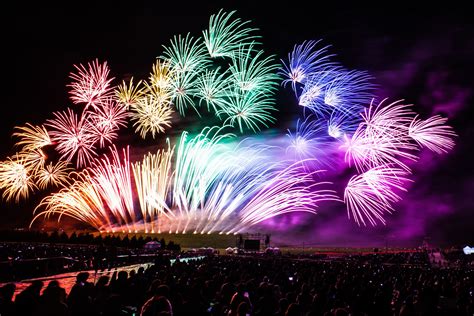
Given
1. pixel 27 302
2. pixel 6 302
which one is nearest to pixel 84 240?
pixel 6 302

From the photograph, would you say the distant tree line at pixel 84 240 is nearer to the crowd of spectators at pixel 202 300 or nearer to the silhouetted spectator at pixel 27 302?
the crowd of spectators at pixel 202 300

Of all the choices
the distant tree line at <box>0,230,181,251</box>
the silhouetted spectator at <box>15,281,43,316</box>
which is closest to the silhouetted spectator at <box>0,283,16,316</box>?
the silhouetted spectator at <box>15,281,43,316</box>

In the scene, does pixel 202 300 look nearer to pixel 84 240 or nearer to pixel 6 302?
pixel 6 302

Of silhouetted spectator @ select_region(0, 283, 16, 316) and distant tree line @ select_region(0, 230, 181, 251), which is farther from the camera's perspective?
distant tree line @ select_region(0, 230, 181, 251)

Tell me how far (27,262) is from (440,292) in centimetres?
2053

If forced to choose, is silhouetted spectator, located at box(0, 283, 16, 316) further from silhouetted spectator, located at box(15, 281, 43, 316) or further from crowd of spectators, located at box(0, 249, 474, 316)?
silhouetted spectator, located at box(15, 281, 43, 316)

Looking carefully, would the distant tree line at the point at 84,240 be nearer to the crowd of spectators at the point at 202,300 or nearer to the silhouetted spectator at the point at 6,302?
the crowd of spectators at the point at 202,300

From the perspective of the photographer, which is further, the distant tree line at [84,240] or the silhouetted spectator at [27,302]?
the distant tree line at [84,240]

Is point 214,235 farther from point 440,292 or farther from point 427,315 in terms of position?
point 427,315

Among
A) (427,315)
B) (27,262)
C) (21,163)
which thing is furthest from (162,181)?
(427,315)

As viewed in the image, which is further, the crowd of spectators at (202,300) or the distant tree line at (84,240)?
the distant tree line at (84,240)

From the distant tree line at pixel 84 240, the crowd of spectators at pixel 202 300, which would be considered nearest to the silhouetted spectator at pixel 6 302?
the crowd of spectators at pixel 202 300

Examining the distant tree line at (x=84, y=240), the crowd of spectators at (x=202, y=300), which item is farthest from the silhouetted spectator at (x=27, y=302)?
the distant tree line at (x=84, y=240)

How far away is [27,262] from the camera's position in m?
22.7
